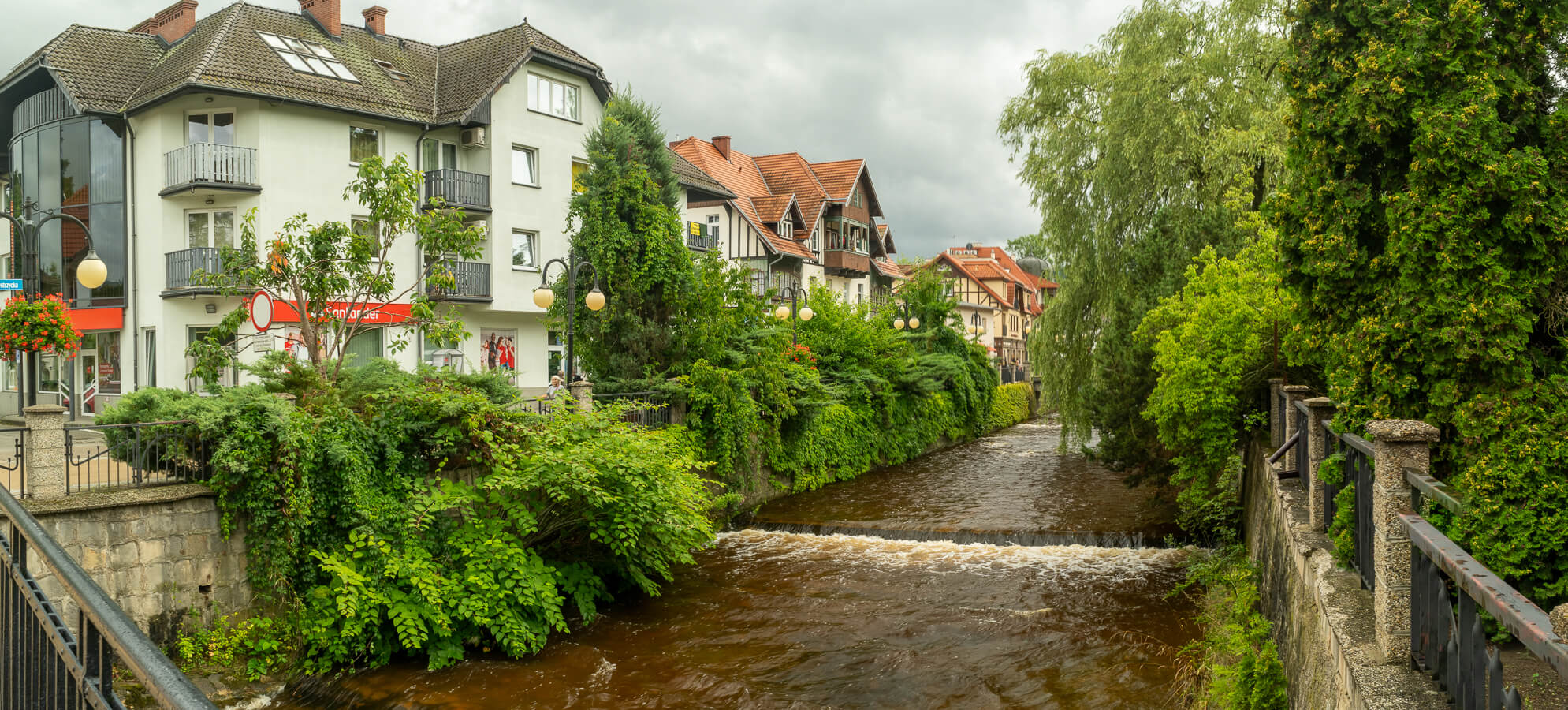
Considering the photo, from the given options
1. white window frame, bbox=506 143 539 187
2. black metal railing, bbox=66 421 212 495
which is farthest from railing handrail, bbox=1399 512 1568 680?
white window frame, bbox=506 143 539 187

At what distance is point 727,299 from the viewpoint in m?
18.4

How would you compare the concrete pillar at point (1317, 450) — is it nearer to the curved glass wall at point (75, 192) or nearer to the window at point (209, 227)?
the window at point (209, 227)

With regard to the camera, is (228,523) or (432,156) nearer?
(228,523)

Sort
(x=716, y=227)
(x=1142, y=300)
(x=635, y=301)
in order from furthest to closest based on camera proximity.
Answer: (x=716, y=227)
(x=635, y=301)
(x=1142, y=300)

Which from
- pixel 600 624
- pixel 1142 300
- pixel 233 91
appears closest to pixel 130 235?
pixel 233 91

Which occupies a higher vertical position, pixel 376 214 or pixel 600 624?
pixel 376 214

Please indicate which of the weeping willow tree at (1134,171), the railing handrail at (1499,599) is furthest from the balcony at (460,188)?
the railing handrail at (1499,599)

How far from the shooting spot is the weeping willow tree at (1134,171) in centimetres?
1591

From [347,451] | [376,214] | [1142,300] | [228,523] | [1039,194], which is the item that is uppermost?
[1039,194]

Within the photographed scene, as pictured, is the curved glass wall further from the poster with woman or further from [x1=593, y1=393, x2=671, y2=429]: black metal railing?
[x1=593, y1=393, x2=671, y2=429]: black metal railing

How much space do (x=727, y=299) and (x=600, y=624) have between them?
8.37 meters

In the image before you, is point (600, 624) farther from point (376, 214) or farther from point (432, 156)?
point (432, 156)

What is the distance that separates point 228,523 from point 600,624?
4.06 m

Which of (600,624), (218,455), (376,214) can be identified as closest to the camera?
(218,455)
